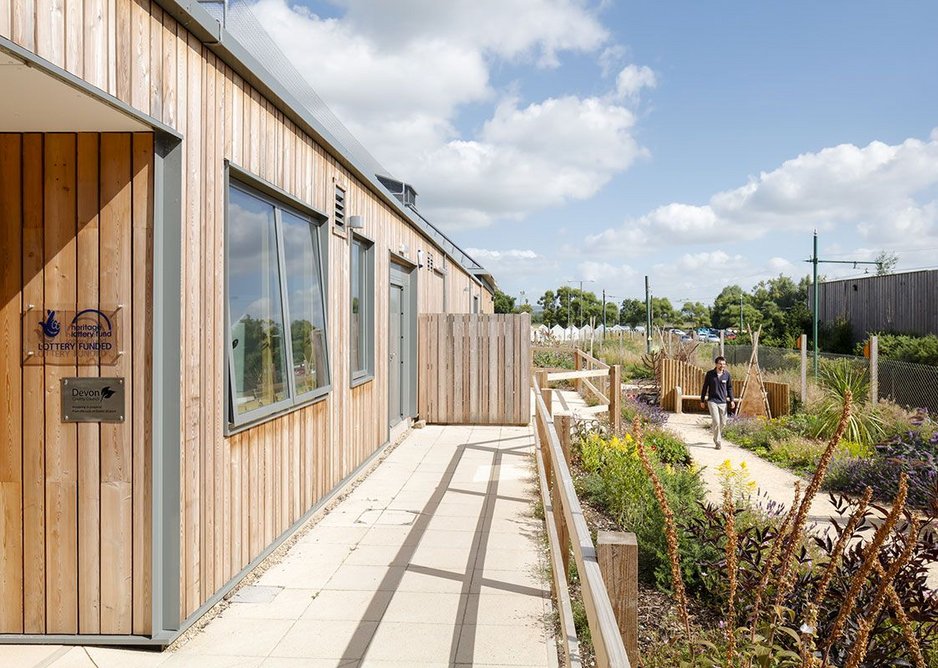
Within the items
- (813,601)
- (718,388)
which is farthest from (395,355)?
(813,601)

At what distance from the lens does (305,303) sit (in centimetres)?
552

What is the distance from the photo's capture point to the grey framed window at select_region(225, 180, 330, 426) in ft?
13.7

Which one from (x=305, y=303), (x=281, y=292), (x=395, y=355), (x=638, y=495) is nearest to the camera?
(x=281, y=292)

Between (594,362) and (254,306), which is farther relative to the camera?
(594,362)

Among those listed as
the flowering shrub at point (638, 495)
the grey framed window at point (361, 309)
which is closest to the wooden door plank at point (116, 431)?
the flowering shrub at point (638, 495)

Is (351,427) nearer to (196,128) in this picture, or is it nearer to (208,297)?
(208,297)

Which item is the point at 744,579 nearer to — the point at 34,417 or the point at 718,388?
the point at 34,417

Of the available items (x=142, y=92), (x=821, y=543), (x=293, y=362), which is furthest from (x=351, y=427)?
(x=821, y=543)

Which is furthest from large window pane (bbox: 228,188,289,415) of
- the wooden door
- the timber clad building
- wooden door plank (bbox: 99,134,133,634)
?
the wooden door

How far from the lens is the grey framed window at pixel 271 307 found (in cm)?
418

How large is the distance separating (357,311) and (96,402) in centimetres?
445

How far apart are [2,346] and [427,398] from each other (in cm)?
787

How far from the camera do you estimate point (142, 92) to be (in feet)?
10.0

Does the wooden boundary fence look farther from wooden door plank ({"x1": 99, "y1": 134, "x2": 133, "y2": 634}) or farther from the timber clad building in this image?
wooden door plank ({"x1": 99, "y1": 134, "x2": 133, "y2": 634})
